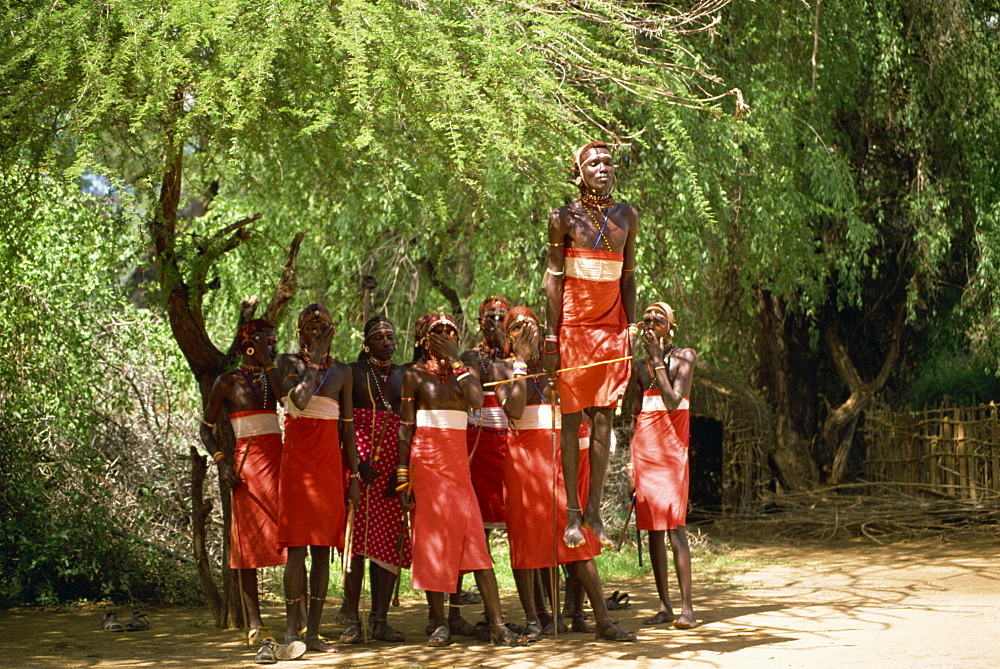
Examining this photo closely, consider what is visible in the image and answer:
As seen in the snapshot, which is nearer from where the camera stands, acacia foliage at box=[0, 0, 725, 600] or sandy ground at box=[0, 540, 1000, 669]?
sandy ground at box=[0, 540, 1000, 669]

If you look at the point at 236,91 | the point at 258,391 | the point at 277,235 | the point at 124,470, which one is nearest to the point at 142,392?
the point at 124,470

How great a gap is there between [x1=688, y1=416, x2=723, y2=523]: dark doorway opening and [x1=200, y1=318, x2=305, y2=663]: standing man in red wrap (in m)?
9.65

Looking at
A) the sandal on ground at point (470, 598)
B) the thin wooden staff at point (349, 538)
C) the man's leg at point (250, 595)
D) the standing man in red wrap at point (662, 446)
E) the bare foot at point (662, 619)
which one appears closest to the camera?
the thin wooden staff at point (349, 538)

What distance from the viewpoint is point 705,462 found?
16453 millimetres

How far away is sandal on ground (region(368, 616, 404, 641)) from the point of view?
298 inches

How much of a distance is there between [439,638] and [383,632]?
521mm

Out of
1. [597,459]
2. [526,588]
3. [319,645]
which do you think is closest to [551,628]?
[526,588]

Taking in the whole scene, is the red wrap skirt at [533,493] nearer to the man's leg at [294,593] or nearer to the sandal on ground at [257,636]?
the man's leg at [294,593]

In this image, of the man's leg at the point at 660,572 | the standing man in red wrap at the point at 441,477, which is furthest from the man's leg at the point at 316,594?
the man's leg at the point at 660,572

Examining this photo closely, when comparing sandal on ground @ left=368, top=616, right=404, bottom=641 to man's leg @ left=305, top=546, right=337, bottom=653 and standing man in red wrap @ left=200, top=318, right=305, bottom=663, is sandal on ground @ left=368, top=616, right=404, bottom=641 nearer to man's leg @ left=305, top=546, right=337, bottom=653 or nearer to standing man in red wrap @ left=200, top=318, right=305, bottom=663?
man's leg @ left=305, top=546, right=337, bottom=653

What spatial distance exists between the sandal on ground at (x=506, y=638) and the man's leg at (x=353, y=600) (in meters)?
0.96

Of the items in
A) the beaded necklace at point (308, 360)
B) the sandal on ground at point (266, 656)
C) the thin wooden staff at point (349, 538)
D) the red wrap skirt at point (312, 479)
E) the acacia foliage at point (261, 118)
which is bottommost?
the sandal on ground at point (266, 656)

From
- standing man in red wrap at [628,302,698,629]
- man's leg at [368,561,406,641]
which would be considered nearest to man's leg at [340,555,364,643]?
man's leg at [368,561,406,641]

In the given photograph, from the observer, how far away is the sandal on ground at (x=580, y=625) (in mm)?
7656
